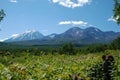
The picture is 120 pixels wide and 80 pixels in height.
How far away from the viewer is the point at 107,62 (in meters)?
11.0

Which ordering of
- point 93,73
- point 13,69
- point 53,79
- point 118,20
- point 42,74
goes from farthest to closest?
point 118,20 < point 93,73 < point 13,69 < point 42,74 < point 53,79

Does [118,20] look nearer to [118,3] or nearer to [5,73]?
[118,3]

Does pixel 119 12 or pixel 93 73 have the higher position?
pixel 119 12

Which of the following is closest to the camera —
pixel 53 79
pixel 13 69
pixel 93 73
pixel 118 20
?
pixel 53 79

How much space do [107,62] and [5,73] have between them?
358 cm

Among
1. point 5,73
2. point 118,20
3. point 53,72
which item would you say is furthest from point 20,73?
point 118,20

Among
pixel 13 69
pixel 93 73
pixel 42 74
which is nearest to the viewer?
pixel 42 74

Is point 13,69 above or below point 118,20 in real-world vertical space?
below

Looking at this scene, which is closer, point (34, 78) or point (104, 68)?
point (34, 78)

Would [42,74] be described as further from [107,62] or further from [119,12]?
[119,12]

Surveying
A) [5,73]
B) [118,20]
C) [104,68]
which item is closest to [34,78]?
[5,73]

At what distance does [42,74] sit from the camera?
9570 mm

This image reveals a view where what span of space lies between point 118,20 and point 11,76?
47.2 metres

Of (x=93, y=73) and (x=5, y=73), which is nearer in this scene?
(x=5, y=73)
